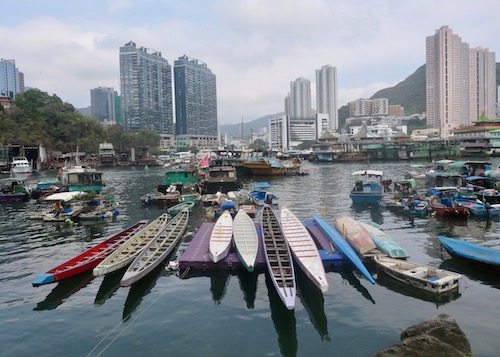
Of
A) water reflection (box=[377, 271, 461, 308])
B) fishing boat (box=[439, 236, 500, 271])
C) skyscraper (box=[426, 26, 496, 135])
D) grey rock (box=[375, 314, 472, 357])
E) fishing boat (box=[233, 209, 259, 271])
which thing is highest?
skyscraper (box=[426, 26, 496, 135])

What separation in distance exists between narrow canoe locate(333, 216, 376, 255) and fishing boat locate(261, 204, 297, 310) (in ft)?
11.2

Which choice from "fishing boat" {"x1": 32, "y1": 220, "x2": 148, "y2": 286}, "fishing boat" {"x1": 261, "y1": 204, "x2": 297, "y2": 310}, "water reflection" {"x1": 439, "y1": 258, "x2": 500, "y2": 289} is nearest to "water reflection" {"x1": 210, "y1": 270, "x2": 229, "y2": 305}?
"fishing boat" {"x1": 261, "y1": 204, "x2": 297, "y2": 310}

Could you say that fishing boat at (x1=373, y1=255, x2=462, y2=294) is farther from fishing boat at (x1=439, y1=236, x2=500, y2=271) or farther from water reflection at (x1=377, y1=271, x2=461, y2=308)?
fishing boat at (x1=439, y1=236, x2=500, y2=271)

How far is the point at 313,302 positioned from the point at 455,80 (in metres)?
203

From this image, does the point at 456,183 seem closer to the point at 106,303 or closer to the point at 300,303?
the point at 300,303

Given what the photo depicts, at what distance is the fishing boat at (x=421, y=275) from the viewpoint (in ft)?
44.8

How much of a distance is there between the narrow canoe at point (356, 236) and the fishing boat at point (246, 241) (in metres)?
4.75

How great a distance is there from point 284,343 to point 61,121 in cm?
11811

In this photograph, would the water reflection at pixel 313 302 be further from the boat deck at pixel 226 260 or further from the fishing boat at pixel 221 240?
the fishing boat at pixel 221 240

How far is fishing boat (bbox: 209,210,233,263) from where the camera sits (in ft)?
54.4

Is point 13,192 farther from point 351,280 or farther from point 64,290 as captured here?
point 351,280

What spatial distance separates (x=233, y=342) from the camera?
1099 cm

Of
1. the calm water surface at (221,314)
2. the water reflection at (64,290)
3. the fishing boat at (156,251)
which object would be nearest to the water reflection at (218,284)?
the calm water surface at (221,314)

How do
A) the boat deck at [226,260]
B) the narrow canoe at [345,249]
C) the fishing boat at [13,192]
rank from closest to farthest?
the narrow canoe at [345,249] < the boat deck at [226,260] < the fishing boat at [13,192]
